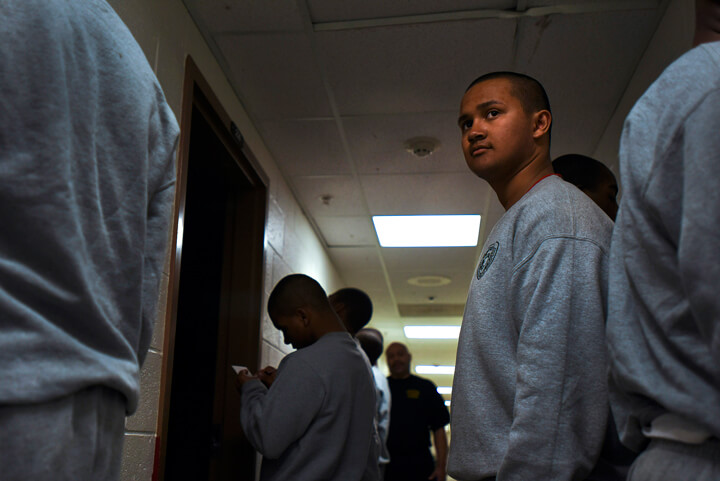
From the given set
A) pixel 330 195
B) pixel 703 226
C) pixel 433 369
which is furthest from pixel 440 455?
pixel 433 369

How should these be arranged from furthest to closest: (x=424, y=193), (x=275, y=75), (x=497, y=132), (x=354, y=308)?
(x=424, y=193), (x=354, y=308), (x=275, y=75), (x=497, y=132)

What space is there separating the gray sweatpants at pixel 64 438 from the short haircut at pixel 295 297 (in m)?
1.44

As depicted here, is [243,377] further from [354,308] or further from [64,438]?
[64,438]

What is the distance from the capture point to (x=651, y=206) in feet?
2.31

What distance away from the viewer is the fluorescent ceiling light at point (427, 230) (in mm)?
4516

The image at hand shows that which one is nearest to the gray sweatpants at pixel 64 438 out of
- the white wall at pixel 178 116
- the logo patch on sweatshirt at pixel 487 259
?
the logo patch on sweatshirt at pixel 487 259

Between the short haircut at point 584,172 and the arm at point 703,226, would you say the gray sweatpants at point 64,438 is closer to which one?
the arm at point 703,226

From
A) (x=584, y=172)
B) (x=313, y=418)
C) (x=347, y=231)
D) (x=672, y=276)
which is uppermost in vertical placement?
(x=347, y=231)

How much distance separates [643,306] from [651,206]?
12 cm

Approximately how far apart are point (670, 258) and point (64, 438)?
0.66 m

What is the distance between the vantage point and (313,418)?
1.81 m

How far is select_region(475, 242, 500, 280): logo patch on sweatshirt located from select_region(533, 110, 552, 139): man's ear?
303mm

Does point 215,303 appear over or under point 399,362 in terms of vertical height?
over

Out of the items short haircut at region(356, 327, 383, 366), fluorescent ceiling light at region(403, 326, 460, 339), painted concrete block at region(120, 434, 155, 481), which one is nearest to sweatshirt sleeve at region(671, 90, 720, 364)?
painted concrete block at region(120, 434, 155, 481)
